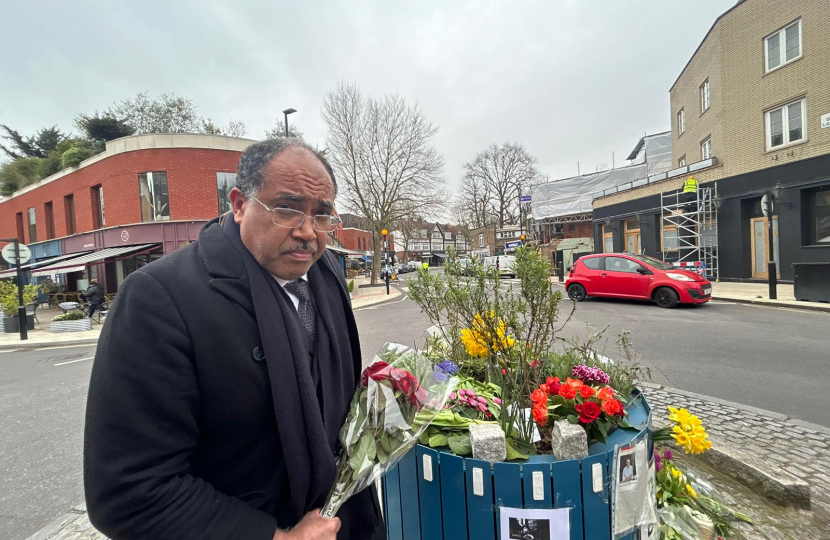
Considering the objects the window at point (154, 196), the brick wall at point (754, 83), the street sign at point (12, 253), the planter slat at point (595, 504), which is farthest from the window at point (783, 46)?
the street sign at point (12, 253)

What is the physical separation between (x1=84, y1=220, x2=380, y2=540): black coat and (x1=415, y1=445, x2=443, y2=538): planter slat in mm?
717

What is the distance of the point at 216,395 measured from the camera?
1.10 m

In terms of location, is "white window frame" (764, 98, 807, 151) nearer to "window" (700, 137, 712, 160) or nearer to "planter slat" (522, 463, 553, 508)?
"window" (700, 137, 712, 160)

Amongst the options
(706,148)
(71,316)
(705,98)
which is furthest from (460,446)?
(705,98)

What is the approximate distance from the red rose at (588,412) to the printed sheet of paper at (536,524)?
376 mm

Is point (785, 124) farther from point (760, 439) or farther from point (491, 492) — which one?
point (491, 492)

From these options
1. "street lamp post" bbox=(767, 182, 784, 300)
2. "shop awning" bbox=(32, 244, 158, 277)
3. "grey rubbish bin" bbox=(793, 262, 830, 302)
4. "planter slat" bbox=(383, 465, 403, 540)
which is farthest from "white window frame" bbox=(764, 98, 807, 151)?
"shop awning" bbox=(32, 244, 158, 277)

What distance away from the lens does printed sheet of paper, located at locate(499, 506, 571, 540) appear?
1588 mm

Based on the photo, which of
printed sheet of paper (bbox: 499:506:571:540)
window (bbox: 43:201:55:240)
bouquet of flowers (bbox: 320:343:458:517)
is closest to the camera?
bouquet of flowers (bbox: 320:343:458:517)

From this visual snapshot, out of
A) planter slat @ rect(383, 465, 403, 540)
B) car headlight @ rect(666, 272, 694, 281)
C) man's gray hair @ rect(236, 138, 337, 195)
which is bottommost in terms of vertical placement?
planter slat @ rect(383, 465, 403, 540)

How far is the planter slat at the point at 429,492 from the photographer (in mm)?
1770

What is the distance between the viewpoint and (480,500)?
166 centimetres

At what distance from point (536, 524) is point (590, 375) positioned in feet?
3.27

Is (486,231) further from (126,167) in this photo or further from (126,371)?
(126,371)
